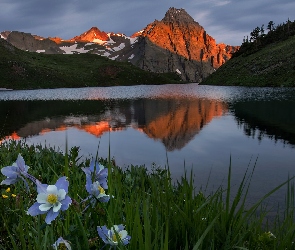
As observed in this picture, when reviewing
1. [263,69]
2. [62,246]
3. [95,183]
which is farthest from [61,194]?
[263,69]

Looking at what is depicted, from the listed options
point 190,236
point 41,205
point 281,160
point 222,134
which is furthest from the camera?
point 222,134

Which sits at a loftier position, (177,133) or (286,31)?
(286,31)

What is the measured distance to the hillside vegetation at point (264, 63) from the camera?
112 meters

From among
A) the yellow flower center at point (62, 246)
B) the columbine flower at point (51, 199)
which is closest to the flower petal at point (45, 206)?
the columbine flower at point (51, 199)

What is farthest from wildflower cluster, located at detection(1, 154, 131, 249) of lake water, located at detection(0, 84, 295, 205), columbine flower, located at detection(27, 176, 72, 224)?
lake water, located at detection(0, 84, 295, 205)

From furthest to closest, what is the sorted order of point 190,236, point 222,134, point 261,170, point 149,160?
point 222,134, point 149,160, point 261,170, point 190,236

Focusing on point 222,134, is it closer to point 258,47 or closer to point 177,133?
point 177,133

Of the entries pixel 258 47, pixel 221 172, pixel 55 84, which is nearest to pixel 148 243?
pixel 221 172

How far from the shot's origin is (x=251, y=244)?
4.02 m

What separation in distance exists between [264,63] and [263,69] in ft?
17.3

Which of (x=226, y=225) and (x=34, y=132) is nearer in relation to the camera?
(x=226, y=225)

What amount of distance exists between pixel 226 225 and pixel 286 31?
586 feet

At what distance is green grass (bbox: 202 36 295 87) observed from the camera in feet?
359

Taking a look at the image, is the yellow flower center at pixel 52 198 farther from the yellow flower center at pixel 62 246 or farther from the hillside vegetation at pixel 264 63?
the hillside vegetation at pixel 264 63
